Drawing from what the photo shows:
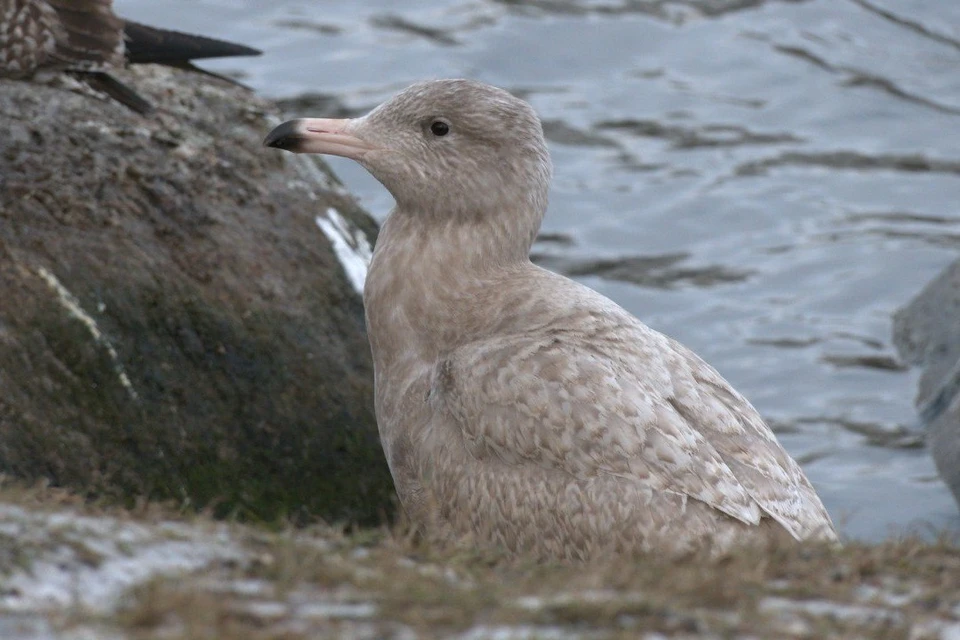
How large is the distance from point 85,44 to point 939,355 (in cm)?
604

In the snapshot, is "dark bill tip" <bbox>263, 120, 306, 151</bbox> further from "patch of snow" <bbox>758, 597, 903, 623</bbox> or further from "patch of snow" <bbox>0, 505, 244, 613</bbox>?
"patch of snow" <bbox>758, 597, 903, 623</bbox>

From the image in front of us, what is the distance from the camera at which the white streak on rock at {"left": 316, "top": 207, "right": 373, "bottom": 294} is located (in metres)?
7.55


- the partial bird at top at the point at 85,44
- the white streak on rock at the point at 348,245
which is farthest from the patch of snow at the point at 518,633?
the partial bird at top at the point at 85,44

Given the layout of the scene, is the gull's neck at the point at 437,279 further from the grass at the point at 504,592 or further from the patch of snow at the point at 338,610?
the patch of snow at the point at 338,610

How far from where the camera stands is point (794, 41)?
48.6ft

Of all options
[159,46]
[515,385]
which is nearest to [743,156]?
[159,46]

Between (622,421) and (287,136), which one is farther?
(287,136)

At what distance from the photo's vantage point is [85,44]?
770cm

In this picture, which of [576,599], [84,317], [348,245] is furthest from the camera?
[348,245]

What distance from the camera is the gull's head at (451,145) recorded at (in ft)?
21.3

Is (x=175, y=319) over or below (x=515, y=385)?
below

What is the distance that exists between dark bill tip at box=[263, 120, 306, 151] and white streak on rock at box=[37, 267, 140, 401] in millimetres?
1091

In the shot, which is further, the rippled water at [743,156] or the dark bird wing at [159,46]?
the rippled water at [743,156]

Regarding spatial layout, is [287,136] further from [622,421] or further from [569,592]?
[569,592]
